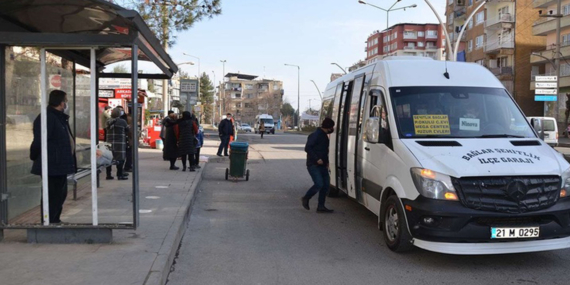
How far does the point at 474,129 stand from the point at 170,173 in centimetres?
902

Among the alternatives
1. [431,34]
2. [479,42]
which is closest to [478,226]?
[479,42]

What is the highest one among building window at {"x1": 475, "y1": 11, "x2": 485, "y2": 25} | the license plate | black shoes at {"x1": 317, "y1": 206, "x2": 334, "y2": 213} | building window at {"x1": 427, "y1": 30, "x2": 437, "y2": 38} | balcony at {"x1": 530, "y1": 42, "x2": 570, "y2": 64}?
building window at {"x1": 427, "y1": 30, "x2": 437, "y2": 38}

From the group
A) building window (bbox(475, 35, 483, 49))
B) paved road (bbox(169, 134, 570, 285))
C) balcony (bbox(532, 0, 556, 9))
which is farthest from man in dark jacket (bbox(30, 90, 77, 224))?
building window (bbox(475, 35, 483, 49))

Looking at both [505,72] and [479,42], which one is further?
[479,42]

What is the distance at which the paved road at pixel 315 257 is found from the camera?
5641 mm

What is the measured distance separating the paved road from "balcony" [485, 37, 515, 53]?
4819 cm

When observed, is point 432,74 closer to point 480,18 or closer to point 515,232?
point 515,232

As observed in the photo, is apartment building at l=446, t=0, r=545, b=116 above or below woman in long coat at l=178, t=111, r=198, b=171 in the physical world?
above

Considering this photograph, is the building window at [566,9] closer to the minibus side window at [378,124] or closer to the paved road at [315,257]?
the paved road at [315,257]

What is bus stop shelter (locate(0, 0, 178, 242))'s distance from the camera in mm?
5824

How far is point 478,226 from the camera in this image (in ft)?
18.5

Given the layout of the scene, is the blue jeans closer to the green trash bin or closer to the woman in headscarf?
the green trash bin

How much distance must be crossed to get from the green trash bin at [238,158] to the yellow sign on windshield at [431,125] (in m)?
7.10

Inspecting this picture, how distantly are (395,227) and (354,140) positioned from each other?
2299 millimetres
